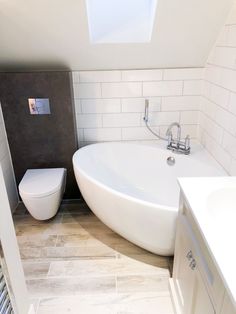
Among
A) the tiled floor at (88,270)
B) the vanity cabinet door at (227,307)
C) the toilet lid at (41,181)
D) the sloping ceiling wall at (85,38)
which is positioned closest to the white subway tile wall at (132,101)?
the sloping ceiling wall at (85,38)

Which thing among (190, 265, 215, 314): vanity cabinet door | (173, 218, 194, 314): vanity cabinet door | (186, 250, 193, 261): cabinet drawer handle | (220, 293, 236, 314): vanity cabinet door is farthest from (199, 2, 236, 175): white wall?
(220, 293, 236, 314): vanity cabinet door

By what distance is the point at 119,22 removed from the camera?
2.14 meters

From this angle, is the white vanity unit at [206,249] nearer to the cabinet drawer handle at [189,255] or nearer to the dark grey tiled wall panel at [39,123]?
the cabinet drawer handle at [189,255]

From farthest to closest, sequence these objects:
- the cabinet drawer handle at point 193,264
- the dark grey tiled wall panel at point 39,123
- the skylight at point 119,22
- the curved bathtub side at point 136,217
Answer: the dark grey tiled wall panel at point 39,123
the skylight at point 119,22
the curved bathtub side at point 136,217
the cabinet drawer handle at point 193,264

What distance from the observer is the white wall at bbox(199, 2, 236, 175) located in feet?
6.01

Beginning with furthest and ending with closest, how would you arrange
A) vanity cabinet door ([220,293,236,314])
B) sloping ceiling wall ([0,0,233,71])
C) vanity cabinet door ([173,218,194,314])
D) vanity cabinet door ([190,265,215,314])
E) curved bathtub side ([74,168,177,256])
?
sloping ceiling wall ([0,0,233,71])
curved bathtub side ([74,168,177,256])
vanity cabinet door ([173,218,194,314])
vanity cabinet door ([190,265,215,314])
vanity cabinet door ([220,293,236,314])

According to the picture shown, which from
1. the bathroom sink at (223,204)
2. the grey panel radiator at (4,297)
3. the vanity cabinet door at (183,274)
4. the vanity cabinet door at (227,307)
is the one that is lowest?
the vanity cabinet door at (183,274)

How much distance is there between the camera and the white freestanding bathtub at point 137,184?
1.72 m

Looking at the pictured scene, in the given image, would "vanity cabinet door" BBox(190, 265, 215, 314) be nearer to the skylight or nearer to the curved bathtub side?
the curved bathtub side

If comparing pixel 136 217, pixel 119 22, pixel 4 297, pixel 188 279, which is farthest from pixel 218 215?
pixel 119 22

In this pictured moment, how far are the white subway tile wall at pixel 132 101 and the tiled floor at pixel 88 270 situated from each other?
3.17 feet

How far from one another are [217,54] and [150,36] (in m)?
0.57

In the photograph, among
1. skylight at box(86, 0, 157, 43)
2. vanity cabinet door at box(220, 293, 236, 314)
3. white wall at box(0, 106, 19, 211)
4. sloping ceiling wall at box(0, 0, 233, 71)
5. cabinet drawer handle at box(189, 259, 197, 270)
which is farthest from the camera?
white wall at box(0, 106, 19, 211)

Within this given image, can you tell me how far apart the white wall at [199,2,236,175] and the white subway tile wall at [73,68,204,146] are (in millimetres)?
215
